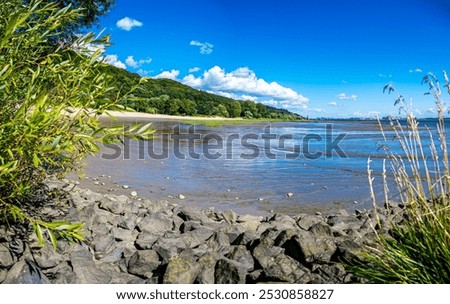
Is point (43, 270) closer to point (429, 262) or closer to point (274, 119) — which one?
point (429, 262)

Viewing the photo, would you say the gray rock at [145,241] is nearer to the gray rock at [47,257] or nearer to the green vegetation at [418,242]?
the gray rock at [47,257]

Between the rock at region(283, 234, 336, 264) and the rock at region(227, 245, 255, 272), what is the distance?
0.42m

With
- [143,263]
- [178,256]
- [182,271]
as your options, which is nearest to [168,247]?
[143,263]

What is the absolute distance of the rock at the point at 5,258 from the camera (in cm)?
464

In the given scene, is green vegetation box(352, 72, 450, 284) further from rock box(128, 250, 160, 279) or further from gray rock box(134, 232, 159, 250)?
gray rock box(134, 232, 159, 250)

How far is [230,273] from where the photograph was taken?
458 cm

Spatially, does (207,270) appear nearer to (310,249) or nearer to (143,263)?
(143,263)

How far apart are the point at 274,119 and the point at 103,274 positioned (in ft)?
304

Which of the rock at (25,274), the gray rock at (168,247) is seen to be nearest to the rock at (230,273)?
the gray rock at (168,247)

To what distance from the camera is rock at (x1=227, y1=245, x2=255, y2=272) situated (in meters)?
4.92

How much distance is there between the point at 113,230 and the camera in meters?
6.27

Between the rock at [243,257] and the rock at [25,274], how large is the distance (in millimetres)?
1895

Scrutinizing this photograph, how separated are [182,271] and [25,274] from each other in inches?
58.0
